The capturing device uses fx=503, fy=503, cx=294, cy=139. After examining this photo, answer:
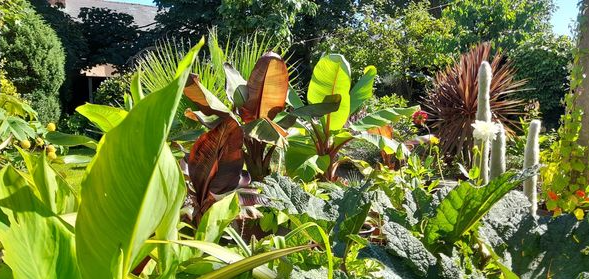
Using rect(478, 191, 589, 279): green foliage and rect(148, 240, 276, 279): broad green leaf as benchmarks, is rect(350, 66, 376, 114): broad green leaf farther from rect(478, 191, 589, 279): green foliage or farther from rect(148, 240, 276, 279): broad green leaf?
rect(148, 240, 276, 279): broad green leaf

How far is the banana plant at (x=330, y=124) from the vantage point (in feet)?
10.3

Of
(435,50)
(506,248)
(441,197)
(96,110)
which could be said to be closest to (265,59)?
(96,110)

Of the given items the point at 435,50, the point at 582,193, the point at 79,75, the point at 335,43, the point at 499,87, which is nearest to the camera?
the point at 582,193

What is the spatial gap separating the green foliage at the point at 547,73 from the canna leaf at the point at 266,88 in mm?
Answer: 11972

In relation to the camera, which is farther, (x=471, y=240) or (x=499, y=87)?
(x=499, y=87)

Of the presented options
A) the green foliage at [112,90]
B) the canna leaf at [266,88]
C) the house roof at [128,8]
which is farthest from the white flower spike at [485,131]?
the house roof at [128,8]

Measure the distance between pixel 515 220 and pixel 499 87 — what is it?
23.7ft

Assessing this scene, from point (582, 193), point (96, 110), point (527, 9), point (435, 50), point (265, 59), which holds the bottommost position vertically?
point (582, 193)

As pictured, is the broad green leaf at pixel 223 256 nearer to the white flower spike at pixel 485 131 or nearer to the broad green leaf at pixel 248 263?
the broad green leaf at pixel 248 263

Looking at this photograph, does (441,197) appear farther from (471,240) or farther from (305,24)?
(305,24)

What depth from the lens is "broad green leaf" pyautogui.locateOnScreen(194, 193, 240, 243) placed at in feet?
3.70

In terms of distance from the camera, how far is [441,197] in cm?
117

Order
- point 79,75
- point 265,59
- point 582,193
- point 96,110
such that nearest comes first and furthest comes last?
point 96,110, point 265,59, point 582,193, point 79,75

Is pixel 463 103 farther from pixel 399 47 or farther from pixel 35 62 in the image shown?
pixel 35 62
